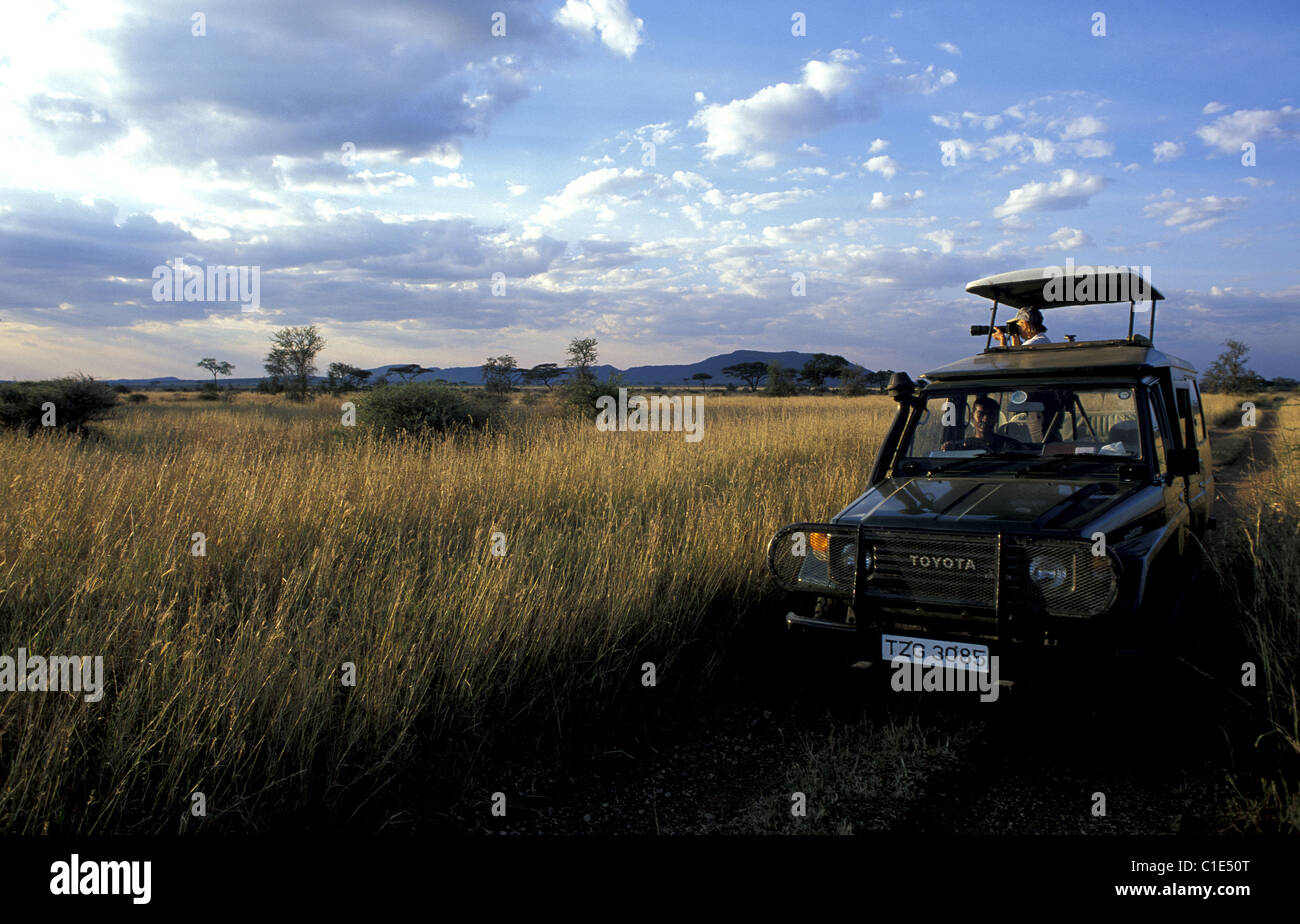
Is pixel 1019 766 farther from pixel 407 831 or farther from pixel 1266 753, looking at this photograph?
pixel 407 831

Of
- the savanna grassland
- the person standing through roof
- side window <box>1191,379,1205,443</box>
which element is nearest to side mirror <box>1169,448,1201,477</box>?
the savanna grassland

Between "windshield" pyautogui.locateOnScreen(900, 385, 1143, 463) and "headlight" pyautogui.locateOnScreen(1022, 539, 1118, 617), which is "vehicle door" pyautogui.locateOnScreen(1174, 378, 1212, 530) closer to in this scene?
"windshield" pyautogui.locateOnScreen(900, 385, 1143, 463)

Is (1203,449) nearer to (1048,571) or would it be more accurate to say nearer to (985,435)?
(985,435)

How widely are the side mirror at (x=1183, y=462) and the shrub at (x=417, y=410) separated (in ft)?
38.7

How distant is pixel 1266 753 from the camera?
3.29 m

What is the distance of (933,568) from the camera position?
11.2 feet

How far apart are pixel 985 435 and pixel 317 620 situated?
13.5 feet

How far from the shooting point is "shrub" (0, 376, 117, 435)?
1463 cm

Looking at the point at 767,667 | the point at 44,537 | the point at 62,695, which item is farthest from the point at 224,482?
the point at 767,667

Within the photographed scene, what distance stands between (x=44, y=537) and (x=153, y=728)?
91.4 inches

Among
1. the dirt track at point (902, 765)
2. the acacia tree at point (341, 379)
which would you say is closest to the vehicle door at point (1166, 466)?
the dirt track at point (902, 765)

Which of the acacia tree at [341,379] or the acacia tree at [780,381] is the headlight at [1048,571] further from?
the acacia tree at [780,381]

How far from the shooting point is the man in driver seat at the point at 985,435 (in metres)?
4.53

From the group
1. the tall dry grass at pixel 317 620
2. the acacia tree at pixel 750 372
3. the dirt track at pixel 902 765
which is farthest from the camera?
the acacia tree at pixel 750 372
